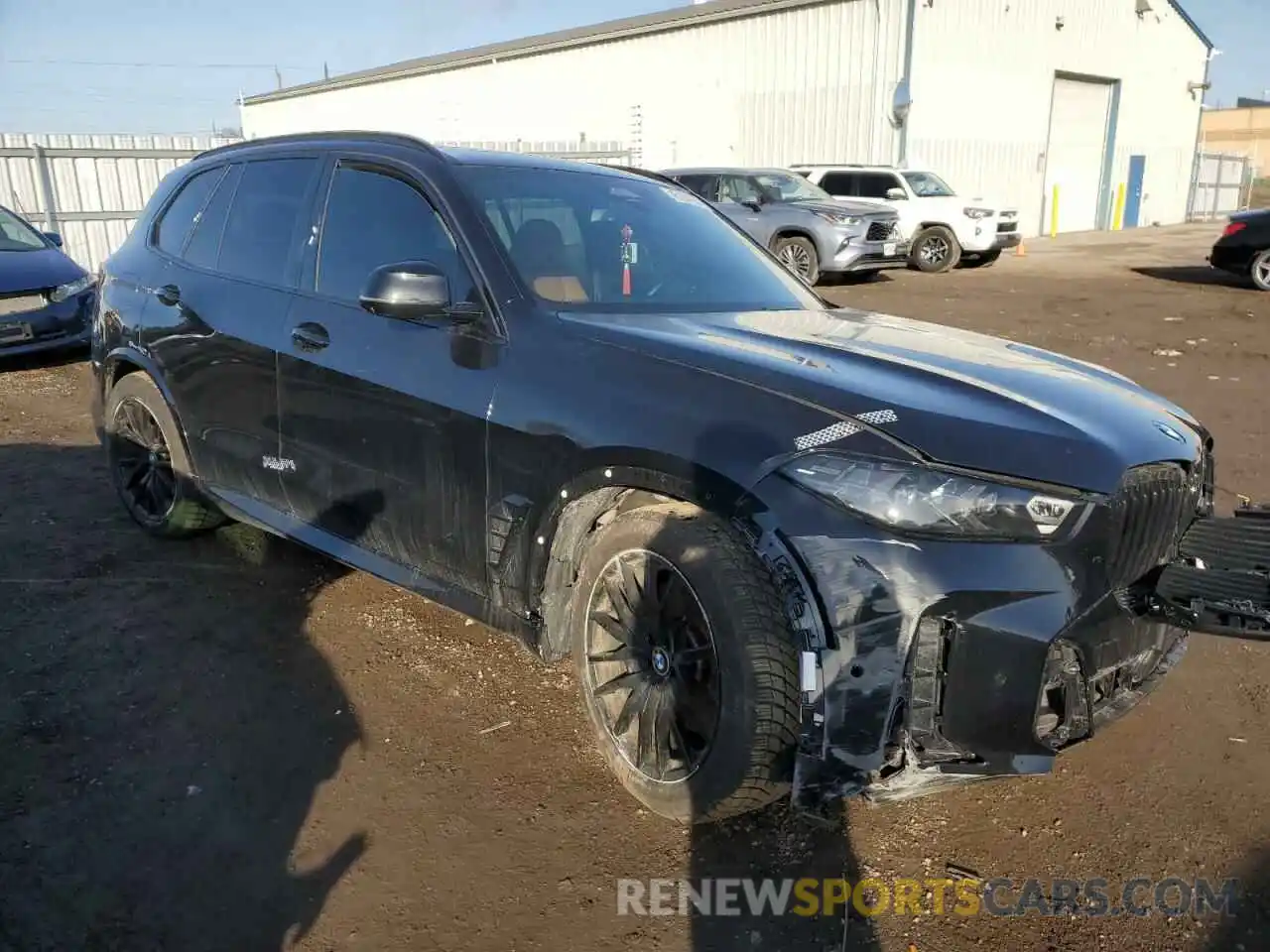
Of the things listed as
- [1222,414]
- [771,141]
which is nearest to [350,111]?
[771,141]

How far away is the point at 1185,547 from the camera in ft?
8.89

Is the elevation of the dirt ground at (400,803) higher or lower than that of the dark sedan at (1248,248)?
lower

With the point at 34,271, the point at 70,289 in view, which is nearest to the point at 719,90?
the point at 70,289

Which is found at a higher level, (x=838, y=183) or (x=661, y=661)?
(x=838, y=183)

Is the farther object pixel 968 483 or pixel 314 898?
pixel 314 898

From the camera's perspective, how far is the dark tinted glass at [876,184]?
58.8ft

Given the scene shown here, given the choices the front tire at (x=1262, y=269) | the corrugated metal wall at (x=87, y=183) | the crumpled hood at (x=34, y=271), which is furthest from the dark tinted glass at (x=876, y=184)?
the crumpled hood at (x=34, y=271)

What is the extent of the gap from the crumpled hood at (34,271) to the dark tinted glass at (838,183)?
12778mm

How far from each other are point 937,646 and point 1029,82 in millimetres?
28623

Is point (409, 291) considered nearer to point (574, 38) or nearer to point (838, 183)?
point (838, 183)

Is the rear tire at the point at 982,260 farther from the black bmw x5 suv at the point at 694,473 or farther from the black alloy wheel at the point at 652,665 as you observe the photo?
the black alloy wheel at the point at 652,665

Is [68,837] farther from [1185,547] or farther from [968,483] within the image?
[1185,547]

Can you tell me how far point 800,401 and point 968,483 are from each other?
1.47 feet

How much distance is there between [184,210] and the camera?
4.65 metres
